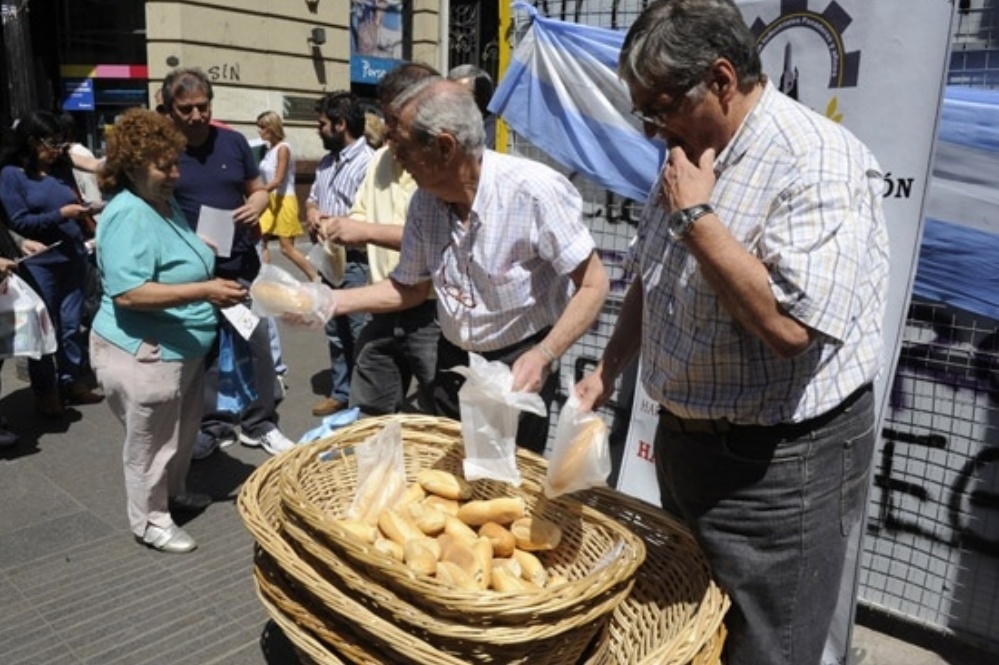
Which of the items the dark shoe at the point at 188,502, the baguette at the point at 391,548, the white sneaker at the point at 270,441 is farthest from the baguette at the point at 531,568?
the white sneaker at the point at 270,441

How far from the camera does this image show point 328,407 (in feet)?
17.1

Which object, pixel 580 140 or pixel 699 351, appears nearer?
pixel 699 351

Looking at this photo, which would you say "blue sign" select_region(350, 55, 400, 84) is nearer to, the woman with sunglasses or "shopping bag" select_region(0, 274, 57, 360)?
the woman with sunglasses

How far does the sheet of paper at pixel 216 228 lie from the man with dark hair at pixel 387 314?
60 cm

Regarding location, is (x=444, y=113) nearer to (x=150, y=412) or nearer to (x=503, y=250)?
(x=503, y=250)

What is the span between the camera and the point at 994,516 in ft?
8.66

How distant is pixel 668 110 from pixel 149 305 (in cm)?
223

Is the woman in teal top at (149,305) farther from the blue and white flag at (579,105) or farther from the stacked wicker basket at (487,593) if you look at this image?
the stacked wicker basket at (487,593)

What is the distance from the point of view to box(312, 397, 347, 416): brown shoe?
5.18m

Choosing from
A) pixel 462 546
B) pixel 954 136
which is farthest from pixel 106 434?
pixel 954 136

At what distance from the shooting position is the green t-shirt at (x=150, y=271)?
3.02m

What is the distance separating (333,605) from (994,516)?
2226 millimetres

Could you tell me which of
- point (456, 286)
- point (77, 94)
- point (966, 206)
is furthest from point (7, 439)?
point (77, 94)

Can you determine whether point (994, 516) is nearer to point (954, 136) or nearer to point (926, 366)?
point (926, 366)
